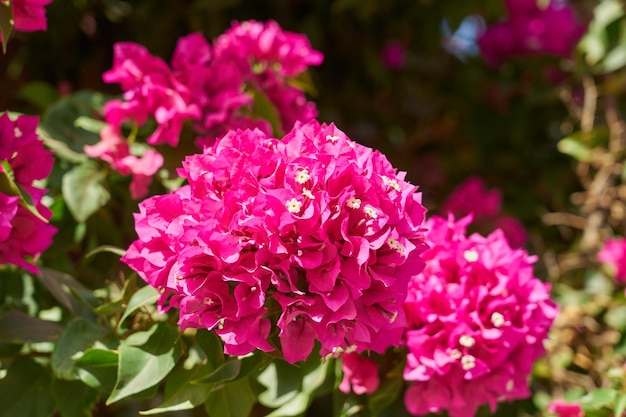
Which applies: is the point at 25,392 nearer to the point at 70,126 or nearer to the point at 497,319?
the point at 70,126

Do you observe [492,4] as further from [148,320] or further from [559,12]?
[148,320]

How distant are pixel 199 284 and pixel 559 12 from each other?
1.76m

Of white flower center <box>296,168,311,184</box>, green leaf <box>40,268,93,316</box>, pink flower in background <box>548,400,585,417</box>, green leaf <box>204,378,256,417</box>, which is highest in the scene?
white flower center <box>296,168,311,184</box>

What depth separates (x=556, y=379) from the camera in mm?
1720

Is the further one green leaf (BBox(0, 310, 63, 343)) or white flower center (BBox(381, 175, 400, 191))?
green leaf (BBox(0, 310, 63, 343))

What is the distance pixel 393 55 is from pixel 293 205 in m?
1.49

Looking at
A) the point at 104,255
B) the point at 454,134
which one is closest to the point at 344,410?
the point at 104,255

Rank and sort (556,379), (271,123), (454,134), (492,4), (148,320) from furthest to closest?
1. (454,134)
2. (492,4)
3. (556,379)
4. (271,123)
5. (148,320)

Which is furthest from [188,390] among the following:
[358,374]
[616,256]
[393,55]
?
[393,55]

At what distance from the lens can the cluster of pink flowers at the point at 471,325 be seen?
114cm

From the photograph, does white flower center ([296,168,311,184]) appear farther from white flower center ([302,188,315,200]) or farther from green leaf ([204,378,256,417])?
green leaf ([204,378,256,417])

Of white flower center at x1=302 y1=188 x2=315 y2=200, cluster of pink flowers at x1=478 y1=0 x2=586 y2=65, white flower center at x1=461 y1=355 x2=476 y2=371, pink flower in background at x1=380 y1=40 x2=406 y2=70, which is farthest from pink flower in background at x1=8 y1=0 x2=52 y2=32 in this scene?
cluster of pink flowers at x1=478 y1=0 x2=586 y2=65

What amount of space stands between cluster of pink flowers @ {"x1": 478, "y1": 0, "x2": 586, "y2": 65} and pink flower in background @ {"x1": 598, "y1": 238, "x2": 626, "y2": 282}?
2.20 feet

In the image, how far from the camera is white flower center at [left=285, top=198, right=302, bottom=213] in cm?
89
